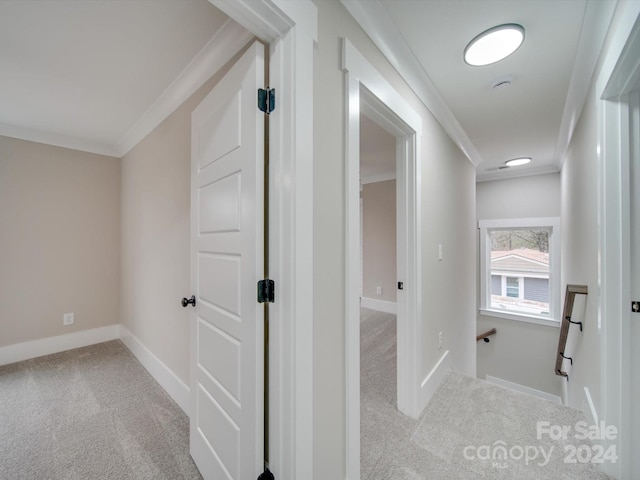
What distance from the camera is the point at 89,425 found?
5.64 ft

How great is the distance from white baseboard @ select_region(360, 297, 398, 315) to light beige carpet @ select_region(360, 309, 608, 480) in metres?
2.22

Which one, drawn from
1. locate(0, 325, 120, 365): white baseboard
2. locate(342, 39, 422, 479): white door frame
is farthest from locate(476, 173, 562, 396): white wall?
locate(0, 325, 120, 365): white baseboard

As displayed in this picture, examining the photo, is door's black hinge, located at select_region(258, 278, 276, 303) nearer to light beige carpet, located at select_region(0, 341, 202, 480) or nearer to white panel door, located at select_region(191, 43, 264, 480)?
white panel door, located at select_region(191, 43, 264, 480)

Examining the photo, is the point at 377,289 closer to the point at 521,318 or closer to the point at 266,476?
the point at 521,318

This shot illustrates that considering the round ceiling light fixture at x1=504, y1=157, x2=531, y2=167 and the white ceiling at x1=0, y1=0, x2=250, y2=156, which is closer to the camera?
the white ceiling at x1=0, y1=0, x2=250, y2=156

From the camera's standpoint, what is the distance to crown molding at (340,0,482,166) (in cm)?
125

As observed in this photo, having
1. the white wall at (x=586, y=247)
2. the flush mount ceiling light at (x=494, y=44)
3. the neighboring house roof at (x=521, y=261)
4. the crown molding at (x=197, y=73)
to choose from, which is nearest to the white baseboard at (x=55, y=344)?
the crown molding at (x=197, y=73)

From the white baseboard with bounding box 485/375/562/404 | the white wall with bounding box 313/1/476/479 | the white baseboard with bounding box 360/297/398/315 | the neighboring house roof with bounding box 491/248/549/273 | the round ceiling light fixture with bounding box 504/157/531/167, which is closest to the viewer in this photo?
the white wall with bounding box 313/1/476/479

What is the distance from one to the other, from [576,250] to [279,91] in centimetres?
301

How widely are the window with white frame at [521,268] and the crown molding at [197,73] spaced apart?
4.55 metres

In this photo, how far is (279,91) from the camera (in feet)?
3.18

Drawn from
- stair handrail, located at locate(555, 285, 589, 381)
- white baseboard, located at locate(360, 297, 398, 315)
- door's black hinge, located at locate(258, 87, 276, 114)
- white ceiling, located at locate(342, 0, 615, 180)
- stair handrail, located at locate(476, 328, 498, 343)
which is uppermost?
white ceiling, located at locate(342, 0, 615, 180)

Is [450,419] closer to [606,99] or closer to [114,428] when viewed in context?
[606,99]

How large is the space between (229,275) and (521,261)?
494 cm
